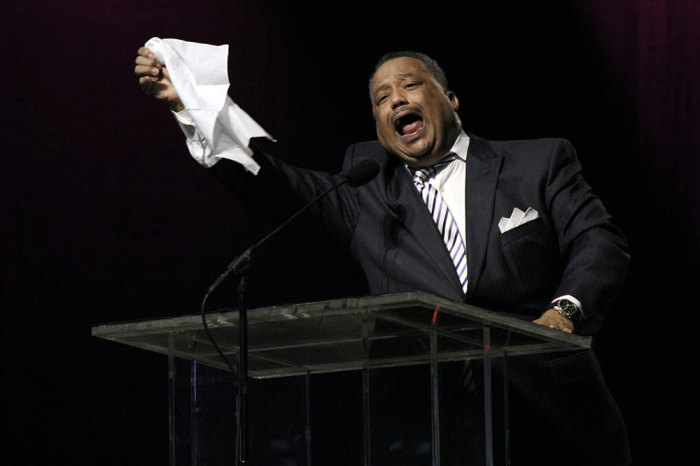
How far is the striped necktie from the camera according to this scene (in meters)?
2.51

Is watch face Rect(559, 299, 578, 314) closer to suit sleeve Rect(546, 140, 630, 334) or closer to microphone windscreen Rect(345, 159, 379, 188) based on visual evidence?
suit sleeve Rect(546, 140, 630, 334)

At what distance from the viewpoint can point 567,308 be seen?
2234mm

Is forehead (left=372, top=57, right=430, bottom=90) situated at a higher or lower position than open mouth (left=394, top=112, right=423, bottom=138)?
higher

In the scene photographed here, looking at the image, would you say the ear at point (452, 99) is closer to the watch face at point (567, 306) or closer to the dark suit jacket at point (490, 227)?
the dark suit jacket at point (490, 227)

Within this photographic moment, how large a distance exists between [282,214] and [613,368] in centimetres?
127

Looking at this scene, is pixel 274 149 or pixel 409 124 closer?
pixel 409 124

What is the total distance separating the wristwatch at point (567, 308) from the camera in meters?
2.22

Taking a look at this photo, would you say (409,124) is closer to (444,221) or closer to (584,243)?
(444,221)

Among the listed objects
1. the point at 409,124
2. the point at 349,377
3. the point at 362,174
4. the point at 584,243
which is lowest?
the point at 349,377

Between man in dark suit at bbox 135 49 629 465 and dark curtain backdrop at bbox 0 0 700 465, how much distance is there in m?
0.64

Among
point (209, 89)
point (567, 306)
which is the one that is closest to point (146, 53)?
point (209, 89)

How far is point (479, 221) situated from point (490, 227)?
0.03 meters

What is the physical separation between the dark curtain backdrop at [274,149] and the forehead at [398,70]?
64cm

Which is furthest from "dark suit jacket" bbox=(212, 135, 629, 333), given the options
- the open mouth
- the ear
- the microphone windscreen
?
the microphone windscreen
